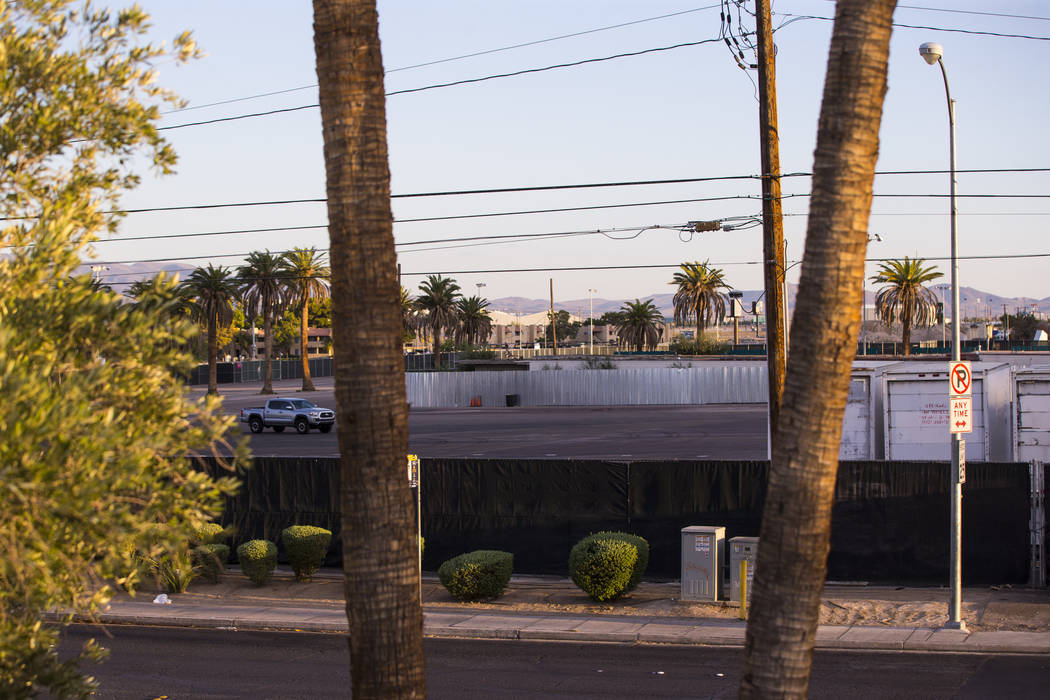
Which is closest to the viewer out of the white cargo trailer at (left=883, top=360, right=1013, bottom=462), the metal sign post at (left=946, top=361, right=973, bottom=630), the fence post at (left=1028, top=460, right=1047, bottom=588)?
the metal sign post at (left=946, top=361, right=973, bottom=630)

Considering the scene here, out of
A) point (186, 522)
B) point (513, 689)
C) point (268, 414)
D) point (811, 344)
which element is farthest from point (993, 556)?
point (268, 414)

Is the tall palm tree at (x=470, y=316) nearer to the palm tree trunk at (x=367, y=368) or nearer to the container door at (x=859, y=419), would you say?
the container door at (x=859, y=419)

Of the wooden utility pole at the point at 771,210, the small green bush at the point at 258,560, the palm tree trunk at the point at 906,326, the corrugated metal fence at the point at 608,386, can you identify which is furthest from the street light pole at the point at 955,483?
the palm tree trunk at the point at 906,326

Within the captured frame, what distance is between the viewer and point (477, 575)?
17.9 metres

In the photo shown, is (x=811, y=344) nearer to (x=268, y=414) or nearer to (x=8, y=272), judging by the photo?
(x=8, y=272)

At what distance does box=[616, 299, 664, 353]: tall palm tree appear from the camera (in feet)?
347

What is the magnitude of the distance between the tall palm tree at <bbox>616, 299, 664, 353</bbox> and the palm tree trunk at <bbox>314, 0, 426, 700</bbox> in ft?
322

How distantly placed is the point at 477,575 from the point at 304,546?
3995mm

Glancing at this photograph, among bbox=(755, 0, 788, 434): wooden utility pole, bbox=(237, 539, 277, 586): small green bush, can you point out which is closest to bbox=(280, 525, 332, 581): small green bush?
bbox=(237, 539, 277, 586): small green bush

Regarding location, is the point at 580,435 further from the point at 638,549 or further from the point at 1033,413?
the point at 638,549

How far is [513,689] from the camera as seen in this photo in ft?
40.8

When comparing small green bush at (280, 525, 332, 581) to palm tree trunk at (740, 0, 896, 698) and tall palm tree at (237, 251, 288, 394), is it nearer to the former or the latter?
palm tree trunk at (740, 0, 896, 698)

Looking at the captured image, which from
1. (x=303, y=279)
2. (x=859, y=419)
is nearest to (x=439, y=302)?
(x=303, y=279)

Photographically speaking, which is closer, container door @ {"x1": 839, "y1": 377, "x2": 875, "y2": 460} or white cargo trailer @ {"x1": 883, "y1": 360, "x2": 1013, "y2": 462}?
white cargo trailer @ {"x1": 883, "y1": 360, "x2": 1013, "y2": 462}
